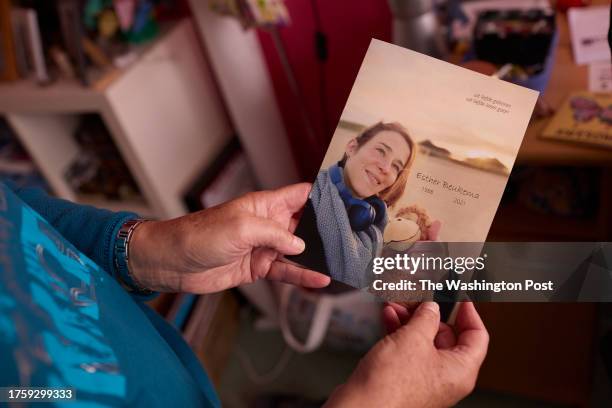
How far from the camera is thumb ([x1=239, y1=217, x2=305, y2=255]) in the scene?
0.60 m

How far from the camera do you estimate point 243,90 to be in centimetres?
126

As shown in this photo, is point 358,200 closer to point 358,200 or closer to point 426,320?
point 358,200

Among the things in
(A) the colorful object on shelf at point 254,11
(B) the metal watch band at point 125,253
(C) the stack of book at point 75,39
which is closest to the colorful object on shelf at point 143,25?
(C) the stack of book at point 75,39

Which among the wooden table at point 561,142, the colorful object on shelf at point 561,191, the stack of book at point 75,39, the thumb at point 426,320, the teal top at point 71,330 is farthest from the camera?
the stack of book at point 75,39

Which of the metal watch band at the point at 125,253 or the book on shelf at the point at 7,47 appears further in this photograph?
the book on shelf at the point at 7,47

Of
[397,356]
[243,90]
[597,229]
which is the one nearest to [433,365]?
[397,356]

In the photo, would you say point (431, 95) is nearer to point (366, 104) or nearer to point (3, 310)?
point (366, 104)

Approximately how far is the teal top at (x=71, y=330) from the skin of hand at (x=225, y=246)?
0.06m

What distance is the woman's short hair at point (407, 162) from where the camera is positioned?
56cm

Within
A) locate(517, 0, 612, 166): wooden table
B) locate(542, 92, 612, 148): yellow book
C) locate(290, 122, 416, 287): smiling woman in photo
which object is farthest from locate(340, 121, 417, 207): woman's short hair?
Result: locate(542, 92, 612, 148): yellow book

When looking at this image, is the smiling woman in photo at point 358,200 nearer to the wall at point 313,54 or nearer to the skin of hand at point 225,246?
the skin of hand at point 225,246

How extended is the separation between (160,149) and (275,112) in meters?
0.33

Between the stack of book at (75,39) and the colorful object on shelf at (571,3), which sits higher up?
the colorful object on shelf at (571,3)

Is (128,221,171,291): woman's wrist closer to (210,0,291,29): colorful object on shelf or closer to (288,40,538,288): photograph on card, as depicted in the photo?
(288,40,538,288): photograph on card
